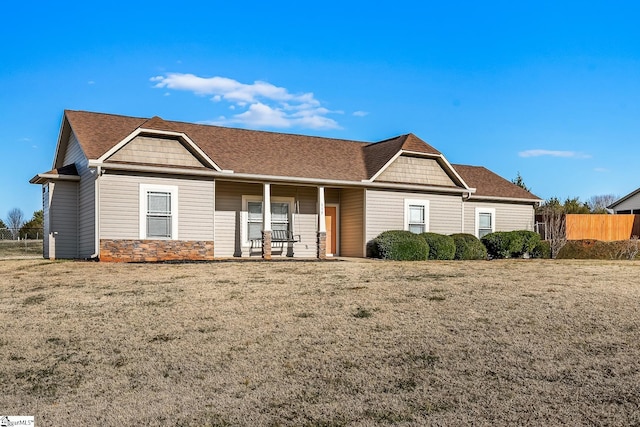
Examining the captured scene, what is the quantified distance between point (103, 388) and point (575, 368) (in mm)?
5817

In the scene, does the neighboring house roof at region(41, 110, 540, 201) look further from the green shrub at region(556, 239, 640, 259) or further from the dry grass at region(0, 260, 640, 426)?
the dry grass at region(0, 260, 640, 426)

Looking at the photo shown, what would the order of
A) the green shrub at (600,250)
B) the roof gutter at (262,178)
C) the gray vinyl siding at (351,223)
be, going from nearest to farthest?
the roof gutter at (262,178)
the gray vinyl siding at (351,223)
the green shrub at (600,250)

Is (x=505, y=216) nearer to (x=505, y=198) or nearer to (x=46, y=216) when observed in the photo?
(x=505, y=198)

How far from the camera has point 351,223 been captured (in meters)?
24.7

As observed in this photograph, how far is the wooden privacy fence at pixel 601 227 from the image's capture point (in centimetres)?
3414

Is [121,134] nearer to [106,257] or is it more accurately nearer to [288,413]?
[106,257]

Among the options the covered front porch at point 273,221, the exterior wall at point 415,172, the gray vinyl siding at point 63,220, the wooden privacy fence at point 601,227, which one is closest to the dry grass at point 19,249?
the gray vinyl siding at point 63,220

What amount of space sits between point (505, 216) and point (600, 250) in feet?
13.8

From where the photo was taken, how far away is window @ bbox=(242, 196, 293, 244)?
22891 millimetres

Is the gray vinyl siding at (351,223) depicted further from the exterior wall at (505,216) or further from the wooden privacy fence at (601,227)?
the wooden privacy fence at (601,227)

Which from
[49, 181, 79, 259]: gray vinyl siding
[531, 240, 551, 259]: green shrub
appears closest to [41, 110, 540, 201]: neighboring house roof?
[49, 181, 79, 259]: gray vinyl siding

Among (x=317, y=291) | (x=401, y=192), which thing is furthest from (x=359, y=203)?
(x=317, y=291)

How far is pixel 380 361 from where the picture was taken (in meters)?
8.45

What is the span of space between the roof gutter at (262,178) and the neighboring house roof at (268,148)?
0.23m
